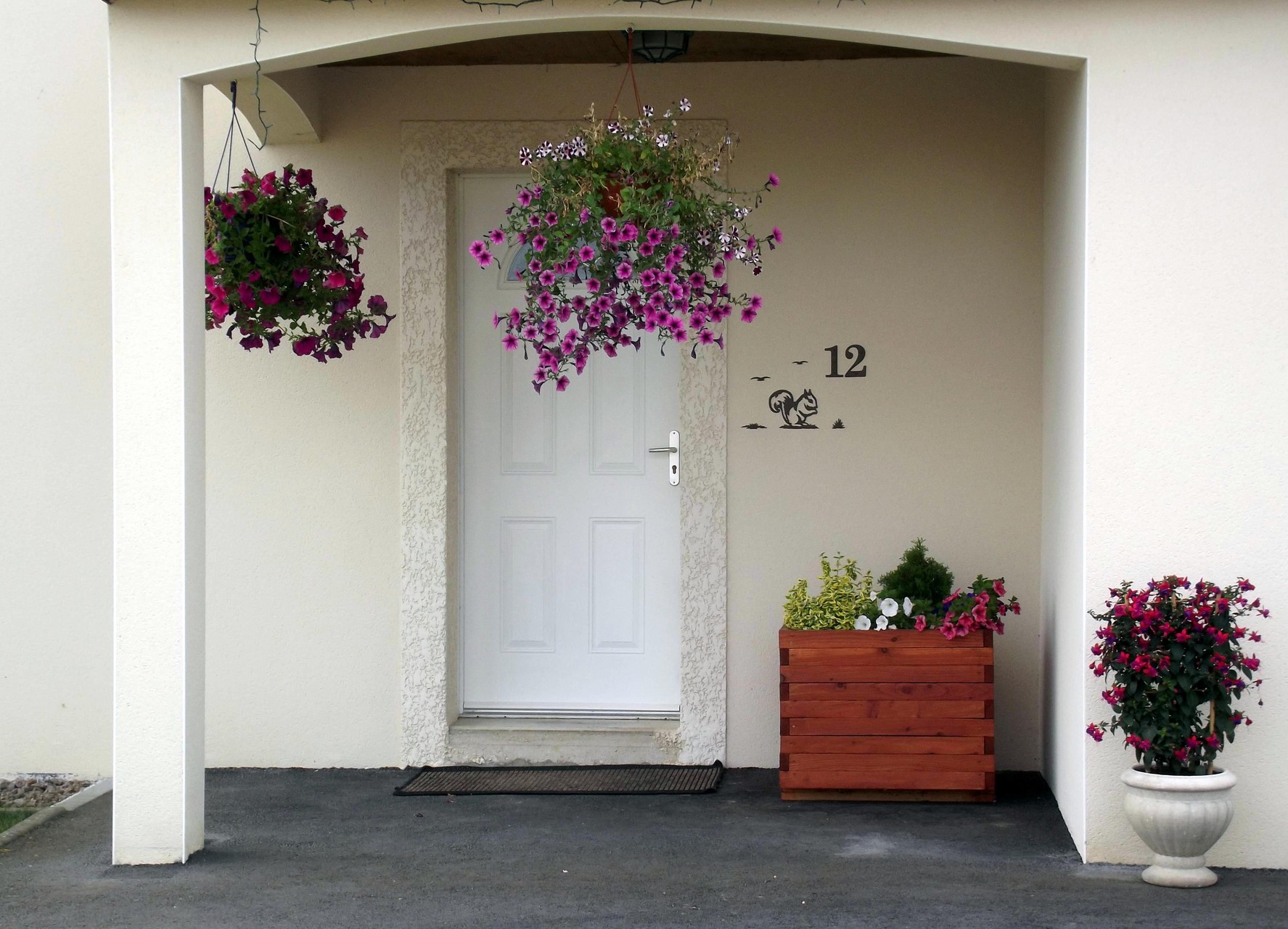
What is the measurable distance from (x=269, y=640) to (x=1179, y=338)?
3487mm

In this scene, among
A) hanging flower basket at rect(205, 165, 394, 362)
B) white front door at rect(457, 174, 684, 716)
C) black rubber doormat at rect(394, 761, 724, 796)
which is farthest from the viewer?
white front door at rect(457, 174, 684, 716)

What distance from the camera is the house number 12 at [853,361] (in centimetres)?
487

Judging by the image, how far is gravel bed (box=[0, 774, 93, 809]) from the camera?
15.7 ft

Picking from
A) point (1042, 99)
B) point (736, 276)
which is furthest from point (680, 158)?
point (1042, 99)

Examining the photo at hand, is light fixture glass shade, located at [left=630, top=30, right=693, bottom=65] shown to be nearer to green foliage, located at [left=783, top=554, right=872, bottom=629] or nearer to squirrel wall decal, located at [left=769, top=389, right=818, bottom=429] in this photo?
squirrel wall decal, located at [left=769, top=389, right=818, bottom=429]

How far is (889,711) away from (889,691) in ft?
0.22

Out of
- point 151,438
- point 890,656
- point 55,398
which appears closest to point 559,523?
point 890,656

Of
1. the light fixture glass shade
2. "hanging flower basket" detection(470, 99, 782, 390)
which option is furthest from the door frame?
"hanging flower basket" detection(470, 99, 782, 390)

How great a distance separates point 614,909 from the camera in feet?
11.1

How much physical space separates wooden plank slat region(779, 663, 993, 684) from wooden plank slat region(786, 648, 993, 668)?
1 cm

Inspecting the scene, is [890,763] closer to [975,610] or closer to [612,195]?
[975,610]

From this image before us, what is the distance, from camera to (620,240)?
3.61 meters

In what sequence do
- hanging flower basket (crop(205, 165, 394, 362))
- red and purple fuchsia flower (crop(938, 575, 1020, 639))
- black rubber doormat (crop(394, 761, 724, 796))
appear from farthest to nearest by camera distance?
black rubber doormat (crop(394, 761, 724, 796))
red and purple fuchsia flower (crop(938, 575, 1020, 639))
hanging flower basket (crop(205, 165, 394, 362))

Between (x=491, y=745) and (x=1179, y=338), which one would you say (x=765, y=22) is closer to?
(x=1179, y=338)
